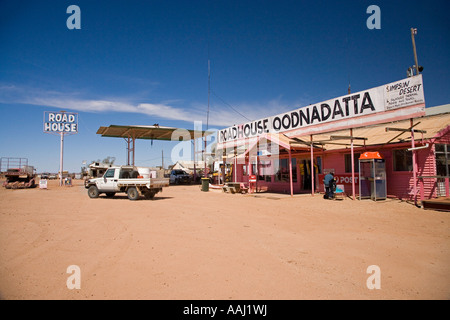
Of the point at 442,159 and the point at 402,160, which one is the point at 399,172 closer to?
the point at 402,160

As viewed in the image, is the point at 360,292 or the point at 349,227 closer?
the point at 360,292

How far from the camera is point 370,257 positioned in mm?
5352

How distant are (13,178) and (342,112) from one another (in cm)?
3182

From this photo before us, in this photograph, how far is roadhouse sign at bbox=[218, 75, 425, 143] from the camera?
12.0 meters

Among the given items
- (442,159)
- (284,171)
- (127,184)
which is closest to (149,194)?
(127,184)

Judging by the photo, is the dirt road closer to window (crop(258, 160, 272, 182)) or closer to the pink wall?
the pink wall

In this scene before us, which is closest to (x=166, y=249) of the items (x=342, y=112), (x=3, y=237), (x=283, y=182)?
(x=3, y=237)

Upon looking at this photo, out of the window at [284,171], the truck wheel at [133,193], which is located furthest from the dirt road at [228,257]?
the window at [284,171]

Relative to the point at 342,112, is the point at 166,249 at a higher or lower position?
lower

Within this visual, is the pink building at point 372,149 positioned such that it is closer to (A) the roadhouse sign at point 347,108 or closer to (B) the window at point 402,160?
(B) the window at point 402,160

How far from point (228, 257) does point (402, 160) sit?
12566mm
